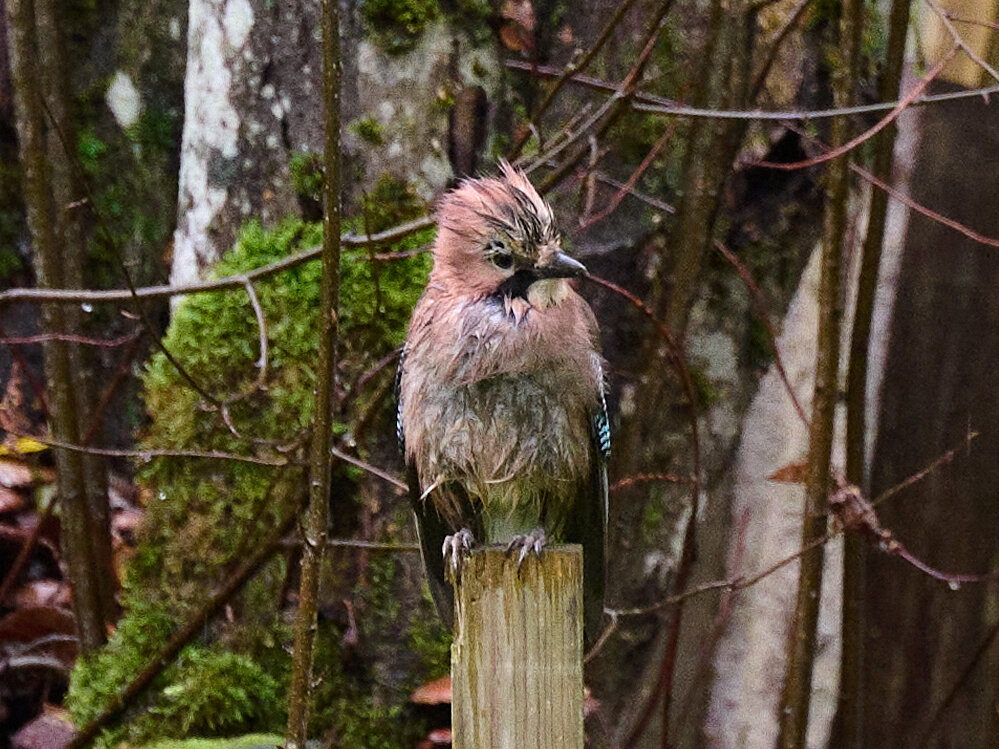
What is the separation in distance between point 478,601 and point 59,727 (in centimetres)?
287

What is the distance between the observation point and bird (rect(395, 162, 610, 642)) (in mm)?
2369

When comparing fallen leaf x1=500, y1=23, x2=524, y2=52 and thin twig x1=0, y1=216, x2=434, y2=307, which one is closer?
thin twig x1=0, y1=216, x2=434, y2=307

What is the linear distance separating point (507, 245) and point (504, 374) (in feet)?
0.90

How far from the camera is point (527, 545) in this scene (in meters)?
2.07

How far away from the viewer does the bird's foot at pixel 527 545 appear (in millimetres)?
1898

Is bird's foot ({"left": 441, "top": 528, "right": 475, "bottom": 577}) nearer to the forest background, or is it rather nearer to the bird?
the bird

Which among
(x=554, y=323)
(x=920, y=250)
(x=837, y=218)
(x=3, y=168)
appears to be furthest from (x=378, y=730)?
(x=3, y=168)

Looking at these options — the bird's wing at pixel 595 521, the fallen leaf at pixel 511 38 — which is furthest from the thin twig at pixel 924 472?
the fallen leaf at pixel 511 38

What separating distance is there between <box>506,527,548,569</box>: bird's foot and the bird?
0.05 ft

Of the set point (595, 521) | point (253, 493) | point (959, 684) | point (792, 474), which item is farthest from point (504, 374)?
point (959, 684)

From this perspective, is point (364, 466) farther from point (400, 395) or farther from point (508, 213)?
point (508, 213)

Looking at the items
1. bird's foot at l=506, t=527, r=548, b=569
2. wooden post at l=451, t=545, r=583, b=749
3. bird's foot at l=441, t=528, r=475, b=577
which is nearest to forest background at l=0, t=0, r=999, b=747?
bird's foot at l=441, t=528, r=475, b=577

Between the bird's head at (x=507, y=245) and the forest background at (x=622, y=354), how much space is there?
0.39 metres

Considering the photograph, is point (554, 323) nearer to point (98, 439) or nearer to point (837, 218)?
point (837, 218)
